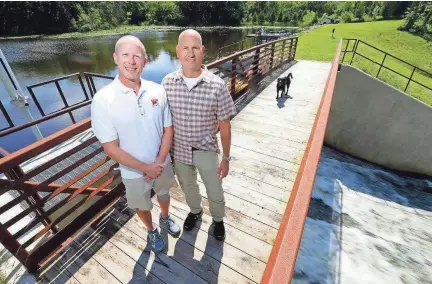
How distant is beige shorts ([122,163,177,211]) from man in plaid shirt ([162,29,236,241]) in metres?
0.14

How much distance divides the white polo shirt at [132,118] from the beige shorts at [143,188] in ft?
0.30

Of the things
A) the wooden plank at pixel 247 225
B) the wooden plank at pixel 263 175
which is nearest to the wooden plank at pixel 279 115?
the wooden plank at pixel 263 175

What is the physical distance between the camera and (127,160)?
6.34ft

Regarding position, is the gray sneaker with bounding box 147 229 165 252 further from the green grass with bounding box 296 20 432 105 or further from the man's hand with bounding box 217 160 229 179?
the green grass with bounding box 296 20 432 105

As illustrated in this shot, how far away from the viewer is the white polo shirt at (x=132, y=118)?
178 cm

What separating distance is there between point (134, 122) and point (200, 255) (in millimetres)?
1658

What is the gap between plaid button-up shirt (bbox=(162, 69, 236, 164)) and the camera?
1.99m

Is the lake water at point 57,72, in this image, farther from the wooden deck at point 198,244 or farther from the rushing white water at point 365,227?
the rushing white water at point 365,227

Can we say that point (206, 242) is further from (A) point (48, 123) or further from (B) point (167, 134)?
(A) point (48, 123)

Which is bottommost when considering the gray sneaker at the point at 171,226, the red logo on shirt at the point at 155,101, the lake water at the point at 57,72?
the lake water at the point at 57,72

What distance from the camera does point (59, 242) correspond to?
106 inches

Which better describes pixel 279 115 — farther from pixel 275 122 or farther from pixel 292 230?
pixel 292 230

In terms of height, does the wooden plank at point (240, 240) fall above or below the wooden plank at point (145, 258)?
→ below

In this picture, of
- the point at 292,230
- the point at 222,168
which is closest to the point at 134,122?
the point at 222,168
